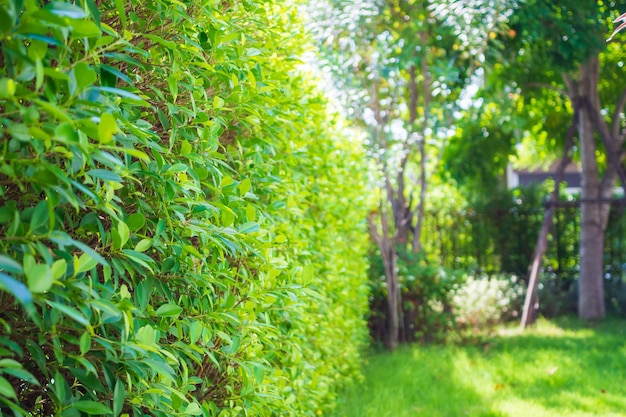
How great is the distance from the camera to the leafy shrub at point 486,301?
28.7 ft

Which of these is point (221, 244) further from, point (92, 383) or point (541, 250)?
point (541, 250)

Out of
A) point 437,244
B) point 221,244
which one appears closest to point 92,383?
point 221,244

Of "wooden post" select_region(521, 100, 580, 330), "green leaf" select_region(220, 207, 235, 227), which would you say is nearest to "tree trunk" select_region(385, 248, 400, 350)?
"wooden post" select_region(521, 100, 580, 330)

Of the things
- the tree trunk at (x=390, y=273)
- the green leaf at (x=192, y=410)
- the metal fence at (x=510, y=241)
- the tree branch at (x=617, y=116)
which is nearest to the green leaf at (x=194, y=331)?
the green leaf at (x=192, y=410)

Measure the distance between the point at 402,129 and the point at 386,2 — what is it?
1.91m

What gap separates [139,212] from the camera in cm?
169

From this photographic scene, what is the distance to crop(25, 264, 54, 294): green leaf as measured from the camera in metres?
1.05

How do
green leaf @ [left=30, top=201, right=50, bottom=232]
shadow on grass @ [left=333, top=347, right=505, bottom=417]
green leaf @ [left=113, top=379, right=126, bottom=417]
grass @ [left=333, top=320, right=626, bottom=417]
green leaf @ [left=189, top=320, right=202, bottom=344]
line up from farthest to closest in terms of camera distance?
grass @ [left=333, top=320, right=626, bottom=417], shadow on grass @ [left=333, top=347, right=505, bottom=417], green leaf @ [left=189, top=320, right=202, bottom=344], green leaf @ [left=113, top=379, right=126, bottom=417], green leaf @ [left=30, top=201, right=50, bottom=232]

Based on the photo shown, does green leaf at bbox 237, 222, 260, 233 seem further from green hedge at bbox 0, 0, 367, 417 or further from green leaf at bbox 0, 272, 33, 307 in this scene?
green leaf at bbox 0, 272, 33, 307

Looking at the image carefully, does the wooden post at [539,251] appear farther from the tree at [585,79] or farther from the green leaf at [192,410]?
the green leaf at [192,410]

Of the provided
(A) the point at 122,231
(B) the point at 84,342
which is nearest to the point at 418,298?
(A) the point at 122,231

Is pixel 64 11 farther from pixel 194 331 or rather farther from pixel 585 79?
pixel 585 79

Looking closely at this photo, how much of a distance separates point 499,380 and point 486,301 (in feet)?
11.2

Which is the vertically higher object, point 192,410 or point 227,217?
point 227,217
